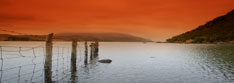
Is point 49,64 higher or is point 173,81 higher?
point 49,64

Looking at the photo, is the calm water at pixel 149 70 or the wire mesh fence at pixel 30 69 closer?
the wire mesh fence at pixel 30 69

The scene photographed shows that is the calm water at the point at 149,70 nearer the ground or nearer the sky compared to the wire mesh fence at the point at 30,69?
nearer the ground

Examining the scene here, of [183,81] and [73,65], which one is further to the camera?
[73,65]

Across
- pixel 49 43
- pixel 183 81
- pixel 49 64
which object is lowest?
pixel 183 81

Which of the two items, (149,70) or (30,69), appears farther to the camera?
(149,70)

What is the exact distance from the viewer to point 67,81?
62.2 feet

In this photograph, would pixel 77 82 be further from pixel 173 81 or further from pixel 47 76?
pixel 173 81

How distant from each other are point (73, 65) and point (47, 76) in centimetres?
972

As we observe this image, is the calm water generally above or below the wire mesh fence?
below

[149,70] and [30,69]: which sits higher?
[30,69]

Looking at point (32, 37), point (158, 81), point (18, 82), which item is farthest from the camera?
point (32, 37)

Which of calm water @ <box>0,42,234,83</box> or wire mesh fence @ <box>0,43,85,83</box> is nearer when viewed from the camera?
wire mesh fence @ <box>0,43,85,83</box>

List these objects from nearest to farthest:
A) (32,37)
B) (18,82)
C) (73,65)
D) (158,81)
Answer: (18,82) < (158,81) < (32,37) < (73,65)

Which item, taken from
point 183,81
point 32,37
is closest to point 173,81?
point 183,81
